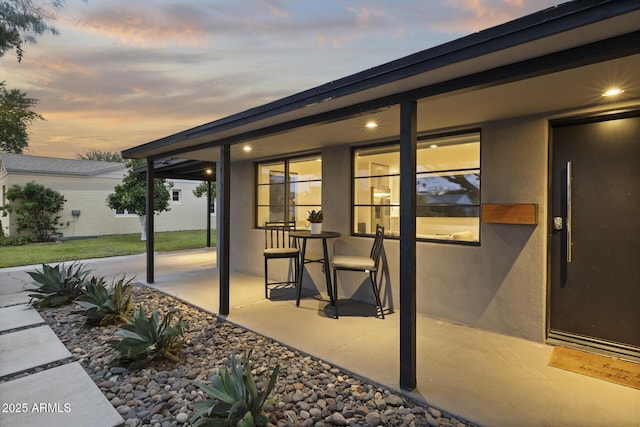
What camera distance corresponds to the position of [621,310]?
2.70 meters

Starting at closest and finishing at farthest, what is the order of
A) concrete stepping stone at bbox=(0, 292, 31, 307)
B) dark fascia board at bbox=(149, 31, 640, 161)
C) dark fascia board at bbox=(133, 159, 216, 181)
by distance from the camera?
dark fascia board at bbox=(149, 31, 640, 161) < concrete stepping stone at bbox=(0, 292, 31, 307) < dark fascia board at bbox=(133, 159, 216, 181)

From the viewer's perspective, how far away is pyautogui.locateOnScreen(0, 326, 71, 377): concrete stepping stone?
8.83 ft

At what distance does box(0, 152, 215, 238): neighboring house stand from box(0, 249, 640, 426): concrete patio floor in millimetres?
13075

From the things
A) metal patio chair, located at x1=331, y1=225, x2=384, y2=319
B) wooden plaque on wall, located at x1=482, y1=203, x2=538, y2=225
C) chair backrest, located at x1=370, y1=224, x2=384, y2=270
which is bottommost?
metal patio chair, located at x1=331, y1=225, x2=384, y2=319

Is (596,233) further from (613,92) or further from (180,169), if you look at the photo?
(180,169)

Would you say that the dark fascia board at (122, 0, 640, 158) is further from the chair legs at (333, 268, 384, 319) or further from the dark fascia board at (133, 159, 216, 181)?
the dark fascia board at (133, 159, 216, 181)

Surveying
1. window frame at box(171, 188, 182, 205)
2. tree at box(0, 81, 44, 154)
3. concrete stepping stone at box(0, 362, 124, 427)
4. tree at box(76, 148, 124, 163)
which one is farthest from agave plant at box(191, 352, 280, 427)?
tree at box(76, 148, 124, 163)

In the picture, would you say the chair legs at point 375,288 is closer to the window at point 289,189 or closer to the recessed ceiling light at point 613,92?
the window at point 289,189

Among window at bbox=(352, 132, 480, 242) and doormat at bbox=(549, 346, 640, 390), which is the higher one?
window at bbox=(352, 132, 480, 242)

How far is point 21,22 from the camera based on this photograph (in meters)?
4.98

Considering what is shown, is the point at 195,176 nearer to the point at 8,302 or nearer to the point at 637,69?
the point at 8,302

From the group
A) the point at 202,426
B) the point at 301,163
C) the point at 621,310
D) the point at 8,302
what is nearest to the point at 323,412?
the point at 202,426

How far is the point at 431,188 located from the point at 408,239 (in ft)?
5.83

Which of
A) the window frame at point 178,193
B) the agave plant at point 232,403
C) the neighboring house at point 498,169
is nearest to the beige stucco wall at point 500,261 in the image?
the neighboring house at point 498,169
